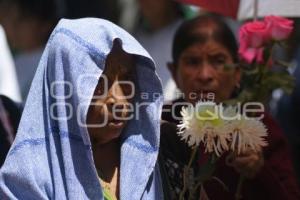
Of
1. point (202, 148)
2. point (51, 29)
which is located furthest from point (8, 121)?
point (51, 29)

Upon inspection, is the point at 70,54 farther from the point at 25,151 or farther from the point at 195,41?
the point at 195,41

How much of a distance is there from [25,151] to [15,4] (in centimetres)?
287

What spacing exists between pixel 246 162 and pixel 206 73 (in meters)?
0.81

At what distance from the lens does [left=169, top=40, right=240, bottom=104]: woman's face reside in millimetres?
4332

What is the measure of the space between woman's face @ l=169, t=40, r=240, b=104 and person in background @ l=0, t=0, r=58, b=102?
61.1 inches

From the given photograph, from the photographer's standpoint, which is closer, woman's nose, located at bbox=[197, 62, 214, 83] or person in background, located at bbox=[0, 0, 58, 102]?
woman's nose, located at bbox=[197, 62, 214, 83]

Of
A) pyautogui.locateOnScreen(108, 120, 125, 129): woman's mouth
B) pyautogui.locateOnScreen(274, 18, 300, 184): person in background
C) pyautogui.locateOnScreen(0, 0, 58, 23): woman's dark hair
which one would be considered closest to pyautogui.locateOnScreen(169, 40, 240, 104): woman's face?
pyautogui.locateOnScreen(108, 120, 125, 129): woman's mouth

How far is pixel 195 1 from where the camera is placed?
4.46 m

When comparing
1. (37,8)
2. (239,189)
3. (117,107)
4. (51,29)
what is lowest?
(239,189)

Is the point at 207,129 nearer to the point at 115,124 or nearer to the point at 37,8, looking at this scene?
the point at 115,124

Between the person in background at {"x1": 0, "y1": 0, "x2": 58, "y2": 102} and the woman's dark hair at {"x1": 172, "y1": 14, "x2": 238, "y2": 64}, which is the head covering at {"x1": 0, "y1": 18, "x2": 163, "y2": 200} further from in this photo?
the person in background at {"x1": 0, "y1": 0, "x2": 58, "y2": 102}

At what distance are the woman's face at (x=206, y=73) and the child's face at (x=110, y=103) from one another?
780mm

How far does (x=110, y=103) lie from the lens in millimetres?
3436

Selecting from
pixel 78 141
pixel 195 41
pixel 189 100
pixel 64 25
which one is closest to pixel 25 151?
pixel 78 141
